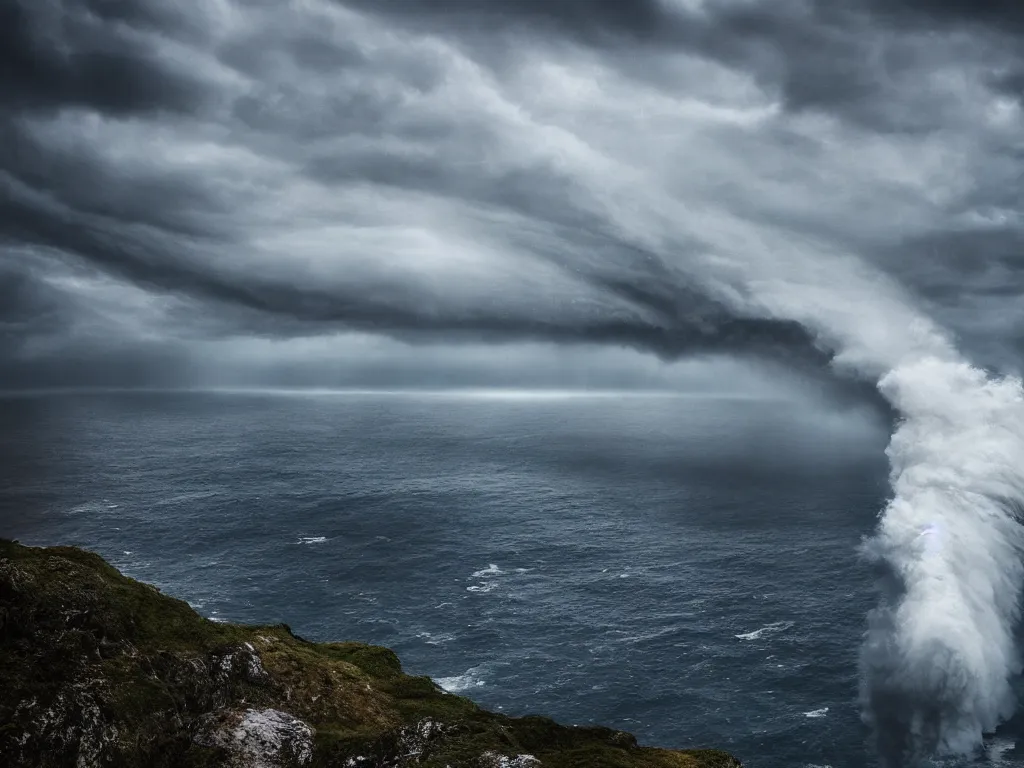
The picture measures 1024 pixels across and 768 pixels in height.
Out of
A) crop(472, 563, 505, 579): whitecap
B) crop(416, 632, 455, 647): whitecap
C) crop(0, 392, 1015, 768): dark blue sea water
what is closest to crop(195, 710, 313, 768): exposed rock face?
crop(0, 392, 1015, 768): dark blue sea water

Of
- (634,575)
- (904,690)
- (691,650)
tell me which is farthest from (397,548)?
(904,690)

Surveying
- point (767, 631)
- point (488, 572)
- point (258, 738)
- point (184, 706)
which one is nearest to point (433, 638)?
point (488, 572)

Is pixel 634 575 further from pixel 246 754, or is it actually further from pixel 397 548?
pixel 246 754

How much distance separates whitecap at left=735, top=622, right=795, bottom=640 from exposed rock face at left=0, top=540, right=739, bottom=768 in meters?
77.4

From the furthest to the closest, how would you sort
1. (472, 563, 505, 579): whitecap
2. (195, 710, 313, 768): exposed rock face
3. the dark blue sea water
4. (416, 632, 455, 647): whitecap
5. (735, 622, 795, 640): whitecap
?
1. (472, 563, 505, 579): whitecap
2. (735, 622, 795, 640): whitecap
3. (416, 632, 455, 647): whitecap
4. the dark blue sea water
5. (195, 710, 313, 768): exposed rock face

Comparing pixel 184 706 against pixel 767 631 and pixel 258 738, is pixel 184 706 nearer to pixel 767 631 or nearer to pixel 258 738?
pixel 258 738

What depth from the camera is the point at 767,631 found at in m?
109

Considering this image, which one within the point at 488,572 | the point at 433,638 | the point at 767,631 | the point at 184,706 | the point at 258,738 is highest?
the point at 184,706

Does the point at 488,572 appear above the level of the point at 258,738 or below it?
below

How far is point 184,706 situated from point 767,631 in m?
97.9

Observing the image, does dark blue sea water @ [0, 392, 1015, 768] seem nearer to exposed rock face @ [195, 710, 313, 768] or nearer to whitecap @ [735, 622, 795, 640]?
whitecap @ [735, 622, 795, 640]

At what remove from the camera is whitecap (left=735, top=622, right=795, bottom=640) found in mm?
107125

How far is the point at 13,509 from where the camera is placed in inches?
6737

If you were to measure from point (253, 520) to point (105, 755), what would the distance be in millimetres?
152924
